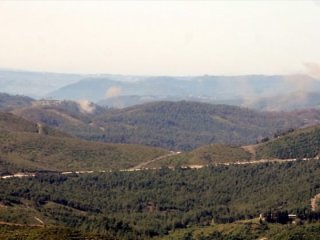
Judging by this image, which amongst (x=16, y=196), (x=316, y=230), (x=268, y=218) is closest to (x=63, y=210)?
(x=16, y=196)

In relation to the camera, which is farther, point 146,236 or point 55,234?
point 146,236

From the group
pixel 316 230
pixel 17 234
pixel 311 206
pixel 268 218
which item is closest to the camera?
pixel 17 234

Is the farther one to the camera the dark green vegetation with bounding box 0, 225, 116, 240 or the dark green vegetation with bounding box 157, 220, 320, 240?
the dark green vegetation with bounding box 157, 220, 320, 240

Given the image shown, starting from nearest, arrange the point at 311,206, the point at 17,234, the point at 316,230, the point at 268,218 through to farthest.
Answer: the point at 17,234, the point at 316,230, the point at 268,218, the point at 311,206

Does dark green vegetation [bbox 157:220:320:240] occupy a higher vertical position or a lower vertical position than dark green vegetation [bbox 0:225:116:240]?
lower

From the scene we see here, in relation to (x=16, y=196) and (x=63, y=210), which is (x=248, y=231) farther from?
(x=16, y=196)

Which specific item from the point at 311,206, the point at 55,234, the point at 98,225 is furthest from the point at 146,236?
the point at 311,206

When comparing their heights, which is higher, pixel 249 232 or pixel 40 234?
pixel 40 234

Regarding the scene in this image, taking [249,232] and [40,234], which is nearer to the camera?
[40,234]

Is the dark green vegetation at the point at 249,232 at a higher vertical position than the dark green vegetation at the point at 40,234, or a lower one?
lower

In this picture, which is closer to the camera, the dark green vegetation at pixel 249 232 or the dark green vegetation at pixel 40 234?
the dark green vegetation at pixel 40 234
